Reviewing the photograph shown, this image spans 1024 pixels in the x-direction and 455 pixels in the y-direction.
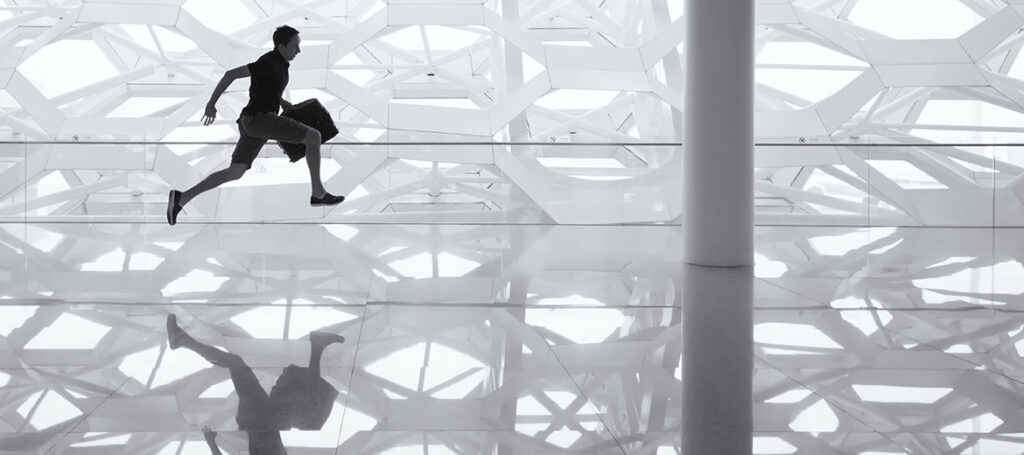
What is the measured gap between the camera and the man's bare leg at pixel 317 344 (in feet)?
10.9

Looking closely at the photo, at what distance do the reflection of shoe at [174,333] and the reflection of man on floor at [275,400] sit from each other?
2.6 inches

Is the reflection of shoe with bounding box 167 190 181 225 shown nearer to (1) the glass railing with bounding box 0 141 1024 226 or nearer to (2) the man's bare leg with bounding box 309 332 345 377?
(2) the man's bare leg with bounding box 309 332 345 377

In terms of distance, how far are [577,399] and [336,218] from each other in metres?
8.73

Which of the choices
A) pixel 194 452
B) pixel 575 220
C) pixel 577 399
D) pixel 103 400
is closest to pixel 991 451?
pixel 577 399

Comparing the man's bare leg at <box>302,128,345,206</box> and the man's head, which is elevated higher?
the man's head

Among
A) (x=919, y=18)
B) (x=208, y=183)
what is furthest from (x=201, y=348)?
(x=919, y=18)

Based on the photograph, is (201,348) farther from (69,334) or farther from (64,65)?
(64,65)

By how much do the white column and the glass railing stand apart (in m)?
4.41

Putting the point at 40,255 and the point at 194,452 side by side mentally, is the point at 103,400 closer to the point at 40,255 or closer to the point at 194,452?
the point at 194,452

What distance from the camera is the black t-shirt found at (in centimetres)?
596

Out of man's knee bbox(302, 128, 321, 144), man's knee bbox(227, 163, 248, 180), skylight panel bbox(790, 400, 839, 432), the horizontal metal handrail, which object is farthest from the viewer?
the horizontal metal handrail

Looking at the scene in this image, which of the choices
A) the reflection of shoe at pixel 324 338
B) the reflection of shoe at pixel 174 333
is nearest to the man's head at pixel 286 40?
the reflection of shoe at pixel 174 333

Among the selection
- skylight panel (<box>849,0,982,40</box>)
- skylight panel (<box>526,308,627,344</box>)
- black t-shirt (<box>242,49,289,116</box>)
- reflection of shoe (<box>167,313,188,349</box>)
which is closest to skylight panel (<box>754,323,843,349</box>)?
skylight panel (<box>526,308,627,344</box>)

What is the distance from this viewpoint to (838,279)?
6.04 metres
